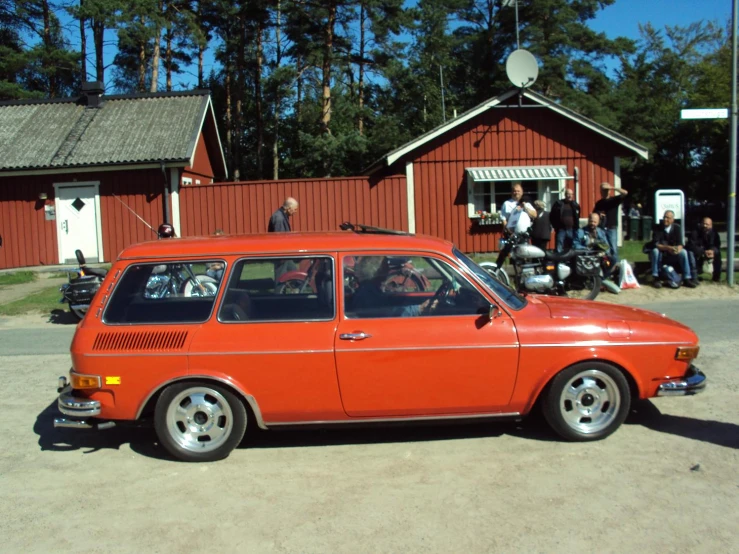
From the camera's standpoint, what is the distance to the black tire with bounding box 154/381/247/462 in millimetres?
4746

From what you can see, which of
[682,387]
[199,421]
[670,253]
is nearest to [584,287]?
[670,253]

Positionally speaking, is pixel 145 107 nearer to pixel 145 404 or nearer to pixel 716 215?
pixel 145 404

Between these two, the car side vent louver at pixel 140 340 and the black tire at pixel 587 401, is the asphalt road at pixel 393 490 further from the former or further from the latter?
the car side vent louver at pixel 140 340

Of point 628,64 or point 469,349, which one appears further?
point 628,64

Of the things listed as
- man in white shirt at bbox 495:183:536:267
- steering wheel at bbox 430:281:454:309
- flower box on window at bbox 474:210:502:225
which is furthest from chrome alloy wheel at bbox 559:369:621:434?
flower box on window at bbox 474:210:502:225

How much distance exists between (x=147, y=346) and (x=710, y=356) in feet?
18.8

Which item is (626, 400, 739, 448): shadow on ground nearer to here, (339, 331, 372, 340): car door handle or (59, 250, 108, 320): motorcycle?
(339, 331, 372, 340): car door handle

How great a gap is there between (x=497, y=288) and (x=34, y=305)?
389 inches

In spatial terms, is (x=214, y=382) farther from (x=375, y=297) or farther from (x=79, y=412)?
(x=375, y=297)

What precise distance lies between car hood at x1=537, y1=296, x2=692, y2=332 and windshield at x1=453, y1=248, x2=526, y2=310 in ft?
0.80

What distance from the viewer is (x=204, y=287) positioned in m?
4.98

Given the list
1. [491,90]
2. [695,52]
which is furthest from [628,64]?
[491,90]

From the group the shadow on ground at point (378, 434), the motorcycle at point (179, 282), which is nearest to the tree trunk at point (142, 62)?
the shadow on ground at point (378, 434)

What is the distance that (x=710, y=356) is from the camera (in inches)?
291
